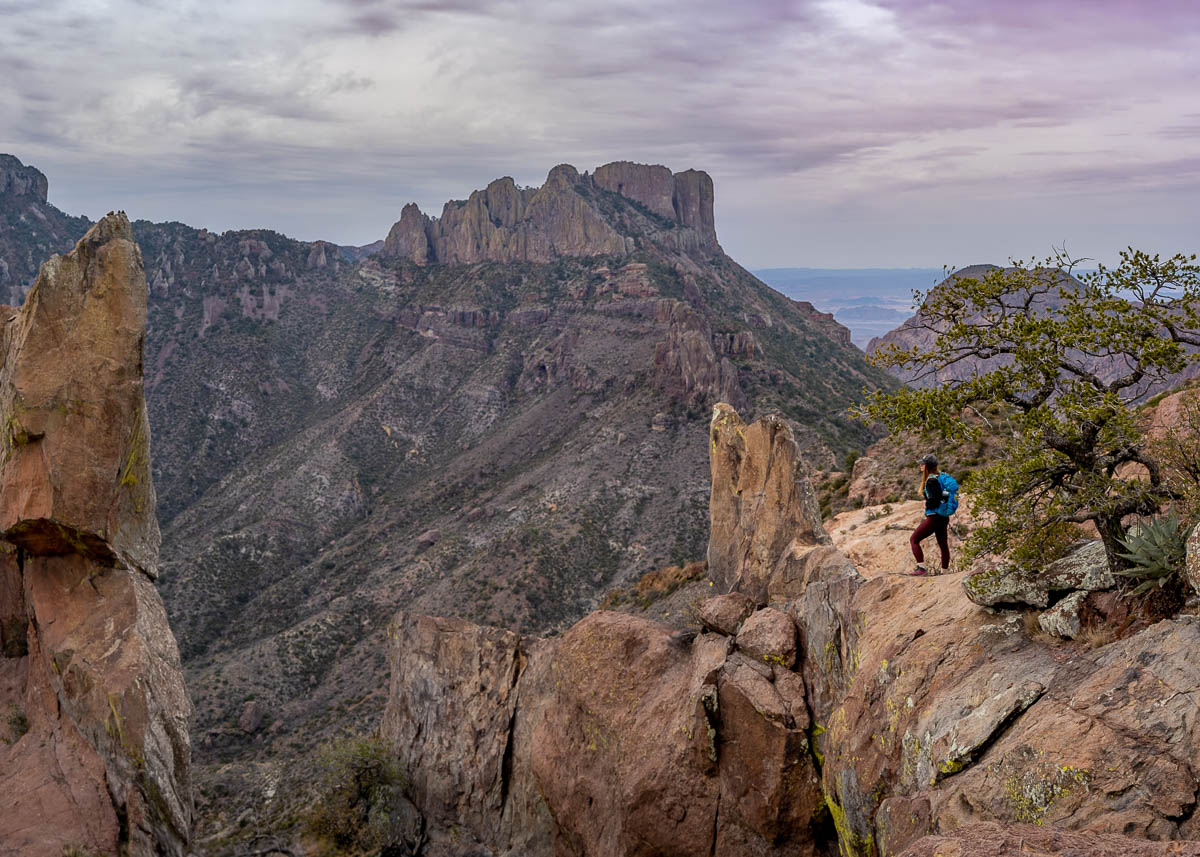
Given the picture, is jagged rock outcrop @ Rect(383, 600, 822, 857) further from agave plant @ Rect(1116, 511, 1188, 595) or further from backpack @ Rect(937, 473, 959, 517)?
agave plant @ Rect(1116, 511, 1188, 595)

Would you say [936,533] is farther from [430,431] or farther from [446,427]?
[446,427]

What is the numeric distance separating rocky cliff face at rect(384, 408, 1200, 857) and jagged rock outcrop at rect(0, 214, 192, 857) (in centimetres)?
1132

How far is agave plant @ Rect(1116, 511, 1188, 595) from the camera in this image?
10.2 metres

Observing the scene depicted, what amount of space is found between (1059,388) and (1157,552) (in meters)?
3.22

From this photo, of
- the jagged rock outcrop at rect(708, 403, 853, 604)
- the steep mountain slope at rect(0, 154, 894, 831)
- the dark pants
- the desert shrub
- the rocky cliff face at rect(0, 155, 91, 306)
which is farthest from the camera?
the rocky cliff face at rect(0, 155, 91, 306)

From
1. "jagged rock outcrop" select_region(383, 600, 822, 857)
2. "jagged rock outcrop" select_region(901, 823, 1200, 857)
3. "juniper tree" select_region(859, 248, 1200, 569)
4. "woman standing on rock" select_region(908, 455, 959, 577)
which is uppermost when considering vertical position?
"juniper tree" select_region(859, 248, 1200, 569)

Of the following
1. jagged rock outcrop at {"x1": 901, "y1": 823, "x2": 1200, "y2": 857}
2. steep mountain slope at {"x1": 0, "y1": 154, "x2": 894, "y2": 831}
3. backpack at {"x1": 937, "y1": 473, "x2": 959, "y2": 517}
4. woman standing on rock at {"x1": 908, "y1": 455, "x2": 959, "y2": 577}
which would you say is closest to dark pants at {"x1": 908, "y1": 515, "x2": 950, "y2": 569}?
woman standing on rock at {"x1": 908, "y1": 455, "x2": 959, "y2": 577}

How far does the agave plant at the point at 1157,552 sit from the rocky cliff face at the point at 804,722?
885 mm

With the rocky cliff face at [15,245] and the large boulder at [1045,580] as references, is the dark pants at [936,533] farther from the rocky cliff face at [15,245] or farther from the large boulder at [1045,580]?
the rocky cliff face at [15,245]

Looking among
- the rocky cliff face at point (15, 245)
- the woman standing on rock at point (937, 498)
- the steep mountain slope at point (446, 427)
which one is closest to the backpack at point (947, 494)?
the woman standing on rock at point (937, 498)

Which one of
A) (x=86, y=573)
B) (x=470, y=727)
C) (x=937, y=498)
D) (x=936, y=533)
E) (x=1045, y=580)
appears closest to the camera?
(x=1045, y=580)

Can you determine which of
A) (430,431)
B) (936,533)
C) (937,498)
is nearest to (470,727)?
(936,533)

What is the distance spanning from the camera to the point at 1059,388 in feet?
40.9

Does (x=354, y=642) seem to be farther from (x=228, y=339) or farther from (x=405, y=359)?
(x=228, y=339)
